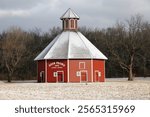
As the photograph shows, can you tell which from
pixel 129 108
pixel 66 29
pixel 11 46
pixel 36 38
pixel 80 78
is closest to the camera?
pixel 129 108

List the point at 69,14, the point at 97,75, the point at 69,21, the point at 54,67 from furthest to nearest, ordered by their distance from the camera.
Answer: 1. the point at 69,14
2. the point at 69,21
3. the point at 97,75
4. the point at 54,67

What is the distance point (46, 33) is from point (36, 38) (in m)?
6.44

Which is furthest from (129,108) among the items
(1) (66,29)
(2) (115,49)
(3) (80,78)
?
(2) (115,49)

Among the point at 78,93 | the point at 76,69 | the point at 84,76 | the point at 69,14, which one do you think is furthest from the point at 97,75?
the point at 78,93

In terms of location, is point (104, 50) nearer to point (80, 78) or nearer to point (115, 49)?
point (115, 49)

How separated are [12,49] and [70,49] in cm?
2810

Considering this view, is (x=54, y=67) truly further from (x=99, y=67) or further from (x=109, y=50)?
(x=109, y=50)

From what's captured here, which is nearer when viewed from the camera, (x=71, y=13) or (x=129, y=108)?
(x=129, y=108)

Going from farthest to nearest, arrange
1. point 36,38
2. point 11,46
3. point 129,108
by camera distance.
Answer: point 36,38
point 11,46
point 129,108

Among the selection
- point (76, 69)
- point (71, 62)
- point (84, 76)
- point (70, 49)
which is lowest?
point (84, 76)

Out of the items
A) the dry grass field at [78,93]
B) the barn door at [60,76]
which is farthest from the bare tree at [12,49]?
the dry grass field at [78,93]

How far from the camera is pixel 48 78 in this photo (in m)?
66.0

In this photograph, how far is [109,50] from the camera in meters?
90.6

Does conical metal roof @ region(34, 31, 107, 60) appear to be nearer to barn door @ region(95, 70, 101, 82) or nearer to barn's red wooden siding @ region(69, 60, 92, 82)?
barn's red wooden siding @ region(69, 60, 92, 82)
